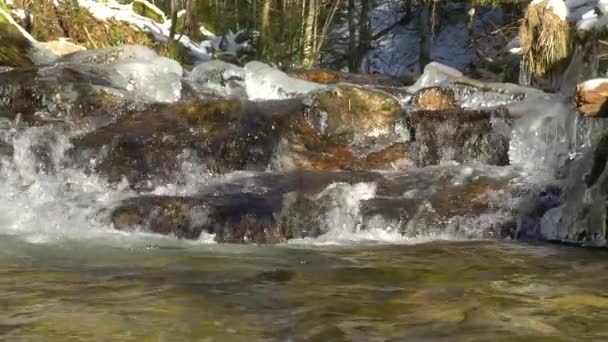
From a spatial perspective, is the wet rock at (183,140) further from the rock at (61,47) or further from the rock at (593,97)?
the rock at (61,47)

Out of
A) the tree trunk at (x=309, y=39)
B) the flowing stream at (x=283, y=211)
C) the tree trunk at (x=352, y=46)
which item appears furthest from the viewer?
the tree trunk at (x=352, y=46)

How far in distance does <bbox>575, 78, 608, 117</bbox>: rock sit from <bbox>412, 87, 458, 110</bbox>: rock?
221 cm

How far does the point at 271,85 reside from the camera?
934 cm

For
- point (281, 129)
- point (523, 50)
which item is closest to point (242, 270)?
point (281, 129)

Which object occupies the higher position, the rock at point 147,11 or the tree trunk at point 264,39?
the rock at point 147,11

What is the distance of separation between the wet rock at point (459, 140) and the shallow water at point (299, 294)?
8.43ft

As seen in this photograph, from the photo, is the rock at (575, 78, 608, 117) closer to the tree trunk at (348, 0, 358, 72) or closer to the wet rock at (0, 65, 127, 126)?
the wet rock at (0, 65, 127, 126)

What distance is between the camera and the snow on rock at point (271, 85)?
30.2ft

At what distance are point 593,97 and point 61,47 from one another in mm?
8199

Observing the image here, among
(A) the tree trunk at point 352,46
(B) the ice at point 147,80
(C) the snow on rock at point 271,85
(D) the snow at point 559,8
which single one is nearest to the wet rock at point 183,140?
(B) the ice at point 147,80

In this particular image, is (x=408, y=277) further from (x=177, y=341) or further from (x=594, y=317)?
(x=177, y=341)

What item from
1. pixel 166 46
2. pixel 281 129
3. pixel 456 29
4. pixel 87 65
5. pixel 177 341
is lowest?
pixel 177 341

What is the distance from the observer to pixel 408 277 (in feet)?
11.9

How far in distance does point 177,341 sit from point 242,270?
1.38m
